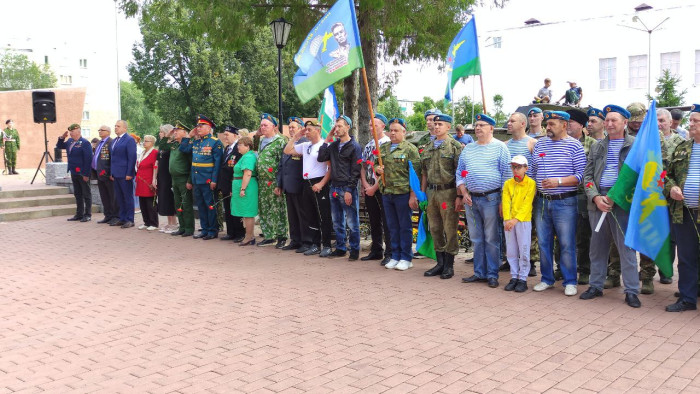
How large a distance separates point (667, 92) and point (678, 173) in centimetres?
2967

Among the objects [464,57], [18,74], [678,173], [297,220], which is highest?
[18,74]

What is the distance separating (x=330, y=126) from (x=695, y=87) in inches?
1244

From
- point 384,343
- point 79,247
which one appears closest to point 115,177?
point 79,247

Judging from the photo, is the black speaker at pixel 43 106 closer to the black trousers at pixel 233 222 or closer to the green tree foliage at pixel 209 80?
the black trousers at pixel 233 222

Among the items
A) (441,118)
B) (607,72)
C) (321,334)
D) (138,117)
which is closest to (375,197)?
A: (441,118)

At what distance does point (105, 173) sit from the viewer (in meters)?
13.9

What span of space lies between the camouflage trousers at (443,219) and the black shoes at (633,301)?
204 cm

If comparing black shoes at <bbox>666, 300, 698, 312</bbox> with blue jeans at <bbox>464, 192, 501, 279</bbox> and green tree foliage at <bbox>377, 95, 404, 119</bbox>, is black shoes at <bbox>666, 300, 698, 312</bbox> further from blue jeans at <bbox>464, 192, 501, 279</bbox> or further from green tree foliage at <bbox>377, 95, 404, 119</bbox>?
green tree foliage at <bbox>377, 95, 404, 119</bbox>

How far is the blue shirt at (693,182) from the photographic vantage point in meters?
6.41

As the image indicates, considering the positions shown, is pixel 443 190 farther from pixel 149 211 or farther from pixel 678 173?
pixel 149 211

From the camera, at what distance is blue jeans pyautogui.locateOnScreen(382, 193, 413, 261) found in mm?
8672

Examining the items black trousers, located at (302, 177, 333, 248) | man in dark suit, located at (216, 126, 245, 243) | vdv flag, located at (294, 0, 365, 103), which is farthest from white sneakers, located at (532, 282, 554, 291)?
man in dark suit, located at (216, 126, 245, 243)

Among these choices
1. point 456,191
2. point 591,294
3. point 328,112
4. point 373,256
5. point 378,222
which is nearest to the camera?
point 591,294

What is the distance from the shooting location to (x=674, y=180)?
6691 mm
